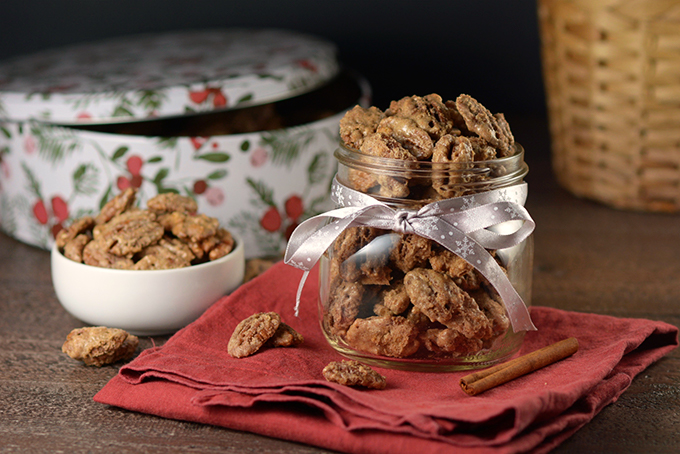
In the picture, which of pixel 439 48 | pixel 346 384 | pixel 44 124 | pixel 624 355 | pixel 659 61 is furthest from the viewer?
pixel 439 48

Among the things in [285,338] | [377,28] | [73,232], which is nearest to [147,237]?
[73,232]

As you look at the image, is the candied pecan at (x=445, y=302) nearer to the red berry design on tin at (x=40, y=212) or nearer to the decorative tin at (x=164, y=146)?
the decorative tin at (x=164, y=146)

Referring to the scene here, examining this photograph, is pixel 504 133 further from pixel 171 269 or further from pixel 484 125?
pixel 171 269

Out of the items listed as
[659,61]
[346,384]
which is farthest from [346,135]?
[659,61]

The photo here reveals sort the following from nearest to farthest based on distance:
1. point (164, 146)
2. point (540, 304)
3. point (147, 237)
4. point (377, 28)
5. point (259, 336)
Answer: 1. point (259, 336)
2. point (147, 237)
3. point (540, 304)
4. point (164, 146)
5. point (377, 28)

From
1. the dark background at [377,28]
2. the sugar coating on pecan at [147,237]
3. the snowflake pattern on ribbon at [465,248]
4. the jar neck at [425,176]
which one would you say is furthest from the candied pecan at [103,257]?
the dark background at [377,28]

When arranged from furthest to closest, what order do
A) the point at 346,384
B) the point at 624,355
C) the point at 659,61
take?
the point at 659,61 → the point at 624,355 → the point at 346,384

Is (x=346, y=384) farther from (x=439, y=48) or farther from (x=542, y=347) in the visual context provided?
(x=439, y=48)

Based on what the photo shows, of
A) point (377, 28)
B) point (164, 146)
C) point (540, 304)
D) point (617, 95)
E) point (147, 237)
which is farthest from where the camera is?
point (377, 28)
